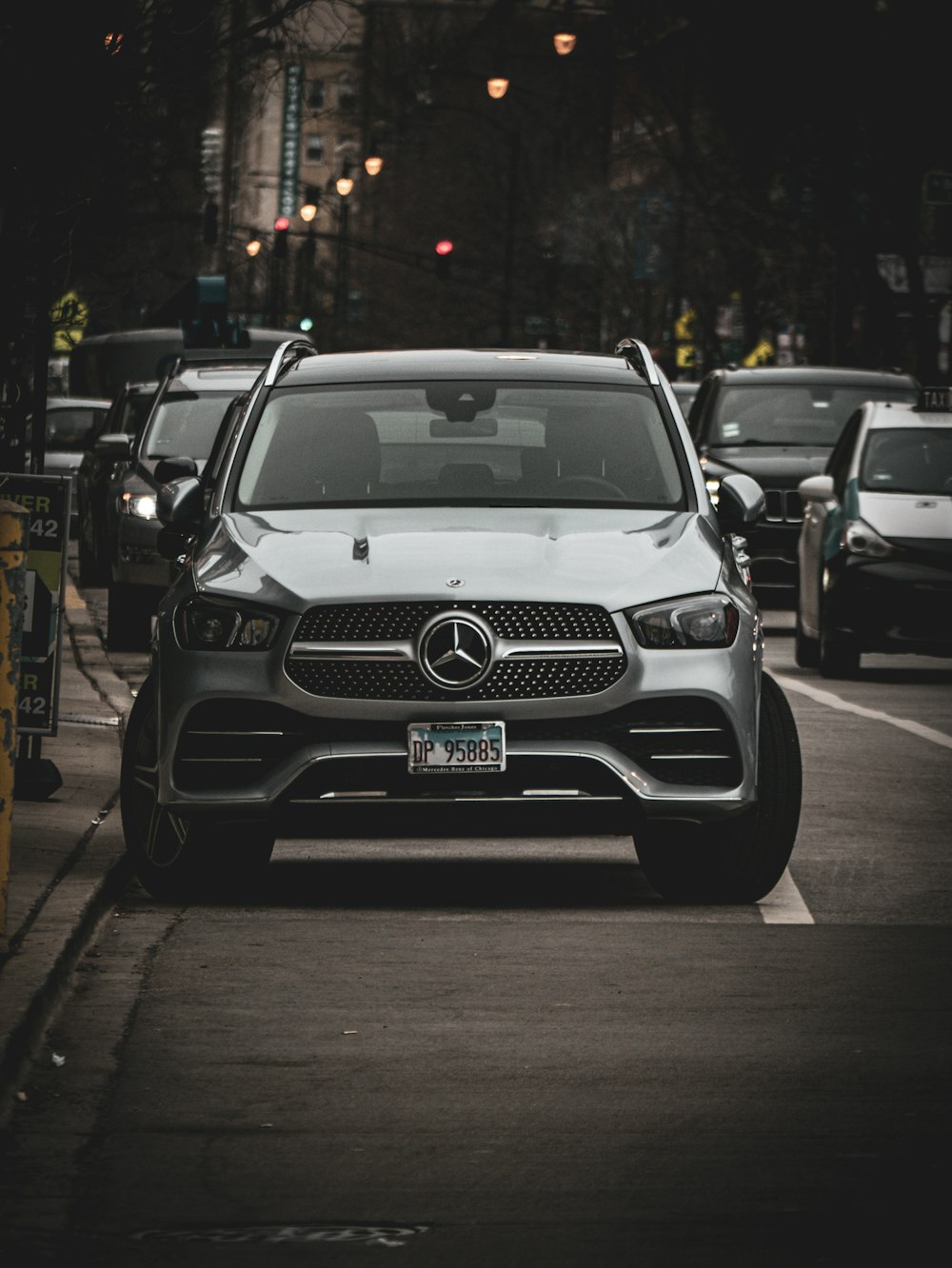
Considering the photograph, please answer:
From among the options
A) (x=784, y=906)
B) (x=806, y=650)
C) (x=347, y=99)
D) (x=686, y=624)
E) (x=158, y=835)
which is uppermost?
(x=347, y=99)

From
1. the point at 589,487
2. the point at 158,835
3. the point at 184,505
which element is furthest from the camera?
the point at 184,505

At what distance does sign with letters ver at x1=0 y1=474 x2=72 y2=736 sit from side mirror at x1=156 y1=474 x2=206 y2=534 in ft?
2.37

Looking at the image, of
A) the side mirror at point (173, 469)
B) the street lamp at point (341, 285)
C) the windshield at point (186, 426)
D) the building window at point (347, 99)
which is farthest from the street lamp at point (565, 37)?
the side mirror at point (173, 469)

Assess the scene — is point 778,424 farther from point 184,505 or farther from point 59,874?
point 59,874

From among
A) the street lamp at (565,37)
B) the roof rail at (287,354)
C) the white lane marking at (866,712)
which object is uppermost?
the street lamp at (565,37)

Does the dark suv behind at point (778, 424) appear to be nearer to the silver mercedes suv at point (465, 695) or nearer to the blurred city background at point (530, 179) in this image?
the blurred city background at point (530, 179)

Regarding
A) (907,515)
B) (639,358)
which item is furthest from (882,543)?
(639,358)

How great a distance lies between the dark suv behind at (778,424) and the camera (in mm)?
24922

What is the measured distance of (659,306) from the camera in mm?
71000

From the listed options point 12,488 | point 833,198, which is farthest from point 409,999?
point 833,198

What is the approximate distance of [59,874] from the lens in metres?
9.68

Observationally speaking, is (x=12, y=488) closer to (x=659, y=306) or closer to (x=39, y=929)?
(x=39, y=929)

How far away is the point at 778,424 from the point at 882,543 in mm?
6244

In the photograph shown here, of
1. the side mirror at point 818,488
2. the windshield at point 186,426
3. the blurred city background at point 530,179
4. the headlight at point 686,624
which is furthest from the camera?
the windshield at point 186,426
